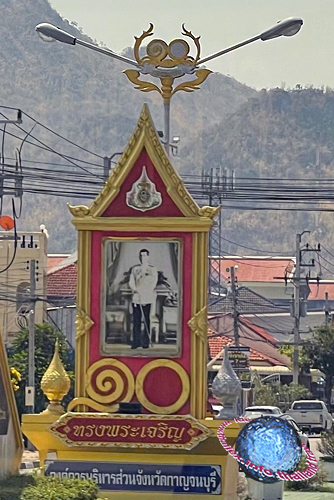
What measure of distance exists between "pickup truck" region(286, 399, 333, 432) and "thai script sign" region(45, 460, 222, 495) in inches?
1522

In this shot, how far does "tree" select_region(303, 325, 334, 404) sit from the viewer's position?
77.9m

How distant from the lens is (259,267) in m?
156

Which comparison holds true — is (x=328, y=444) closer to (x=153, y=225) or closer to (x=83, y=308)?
(x=83, y=308)

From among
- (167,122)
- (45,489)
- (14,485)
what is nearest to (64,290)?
(167,122)

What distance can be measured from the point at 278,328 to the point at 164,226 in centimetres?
10173

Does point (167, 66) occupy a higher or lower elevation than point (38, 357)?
higher

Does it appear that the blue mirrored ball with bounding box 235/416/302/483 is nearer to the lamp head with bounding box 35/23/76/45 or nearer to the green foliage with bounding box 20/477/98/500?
the green foliage with bounding box 20/477/98/500

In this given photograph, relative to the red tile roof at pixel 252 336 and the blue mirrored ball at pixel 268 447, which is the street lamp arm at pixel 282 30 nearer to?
the blue mirrored ball at pixel 268 447

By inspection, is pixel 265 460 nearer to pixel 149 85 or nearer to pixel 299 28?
pixel 149 85

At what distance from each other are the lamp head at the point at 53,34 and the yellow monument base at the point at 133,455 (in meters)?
6.87

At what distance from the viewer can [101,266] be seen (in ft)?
80.4

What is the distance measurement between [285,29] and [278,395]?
43.7 meters

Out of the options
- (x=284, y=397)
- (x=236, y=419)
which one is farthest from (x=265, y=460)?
(x=284, y=397)

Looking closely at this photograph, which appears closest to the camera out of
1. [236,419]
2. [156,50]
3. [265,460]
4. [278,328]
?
[265,460]
